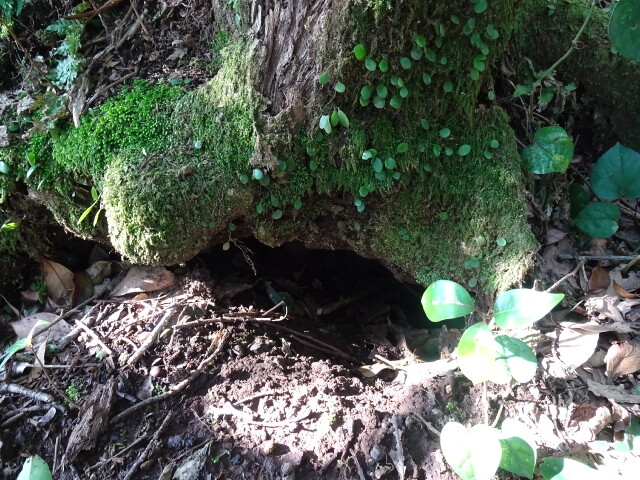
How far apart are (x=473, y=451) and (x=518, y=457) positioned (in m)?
0.20

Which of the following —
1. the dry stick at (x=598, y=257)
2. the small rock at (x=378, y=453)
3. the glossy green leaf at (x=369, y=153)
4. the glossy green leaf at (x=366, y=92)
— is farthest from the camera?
the dry stick at (x=598, y=257)

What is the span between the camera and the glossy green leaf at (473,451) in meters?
1.61

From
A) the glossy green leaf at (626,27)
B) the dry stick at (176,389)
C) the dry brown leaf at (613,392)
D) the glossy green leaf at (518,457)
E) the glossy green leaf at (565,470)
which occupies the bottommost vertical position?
the dry brown leaf at (613,392)

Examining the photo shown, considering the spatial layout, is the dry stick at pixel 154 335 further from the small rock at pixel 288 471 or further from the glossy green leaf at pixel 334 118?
the glossy green leaf at pixel 334 118

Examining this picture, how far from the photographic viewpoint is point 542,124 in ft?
8.54

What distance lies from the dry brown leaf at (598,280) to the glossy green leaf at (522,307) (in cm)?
77

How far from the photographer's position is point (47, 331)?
8.32 feet

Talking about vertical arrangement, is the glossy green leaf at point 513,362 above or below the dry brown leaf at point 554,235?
above

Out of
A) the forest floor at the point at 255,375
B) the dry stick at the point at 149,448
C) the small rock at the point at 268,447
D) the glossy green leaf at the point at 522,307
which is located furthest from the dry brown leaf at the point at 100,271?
the glossy green leaf at the point at 522,307

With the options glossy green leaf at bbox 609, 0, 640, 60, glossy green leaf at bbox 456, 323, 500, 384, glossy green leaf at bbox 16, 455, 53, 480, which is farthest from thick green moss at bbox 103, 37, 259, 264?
glossy green leaf at bbox 609, 0, 640, 60

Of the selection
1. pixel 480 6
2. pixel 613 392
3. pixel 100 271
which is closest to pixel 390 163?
pixel 480 6

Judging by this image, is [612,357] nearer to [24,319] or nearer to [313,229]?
[313,229]

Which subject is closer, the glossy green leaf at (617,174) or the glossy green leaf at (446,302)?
the glossy green leaf at (446,302)

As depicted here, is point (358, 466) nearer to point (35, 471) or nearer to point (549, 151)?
point (35, 471)
